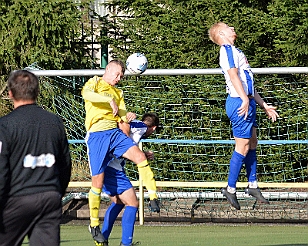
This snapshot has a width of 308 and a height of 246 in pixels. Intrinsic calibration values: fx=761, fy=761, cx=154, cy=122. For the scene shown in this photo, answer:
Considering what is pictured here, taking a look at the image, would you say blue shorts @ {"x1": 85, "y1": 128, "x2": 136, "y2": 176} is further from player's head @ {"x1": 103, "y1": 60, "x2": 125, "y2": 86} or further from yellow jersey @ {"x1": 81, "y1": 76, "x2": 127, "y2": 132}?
player's head @ {"x1": 103, "y1": 60, "x2": 125, "y2": 86}

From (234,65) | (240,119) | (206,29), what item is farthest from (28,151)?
(206,29)

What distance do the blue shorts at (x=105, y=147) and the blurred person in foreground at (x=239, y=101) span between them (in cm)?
126

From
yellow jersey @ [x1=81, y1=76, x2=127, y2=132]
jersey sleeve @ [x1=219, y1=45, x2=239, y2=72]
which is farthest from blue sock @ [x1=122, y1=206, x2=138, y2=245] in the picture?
jersey sleeve @ [x1=219, y1=45, x2=239, y2=72]

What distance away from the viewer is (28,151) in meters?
5.16

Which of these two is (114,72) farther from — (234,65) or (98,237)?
(98,237)

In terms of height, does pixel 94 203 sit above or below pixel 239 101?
below

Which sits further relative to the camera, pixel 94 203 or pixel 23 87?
pixel 94 203

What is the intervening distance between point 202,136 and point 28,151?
743 cm

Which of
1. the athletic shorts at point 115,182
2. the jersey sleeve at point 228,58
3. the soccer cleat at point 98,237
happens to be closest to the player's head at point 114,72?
the athletic shorts at point 115,182

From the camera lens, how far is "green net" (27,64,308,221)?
39.3 ft

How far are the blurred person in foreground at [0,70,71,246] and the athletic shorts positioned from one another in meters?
2.64

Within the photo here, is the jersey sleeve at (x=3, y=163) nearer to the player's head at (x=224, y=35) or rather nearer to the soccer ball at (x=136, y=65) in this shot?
the player's head at (x=224, y=35)

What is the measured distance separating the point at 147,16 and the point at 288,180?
3694mm

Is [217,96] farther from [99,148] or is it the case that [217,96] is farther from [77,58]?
[99,148]
